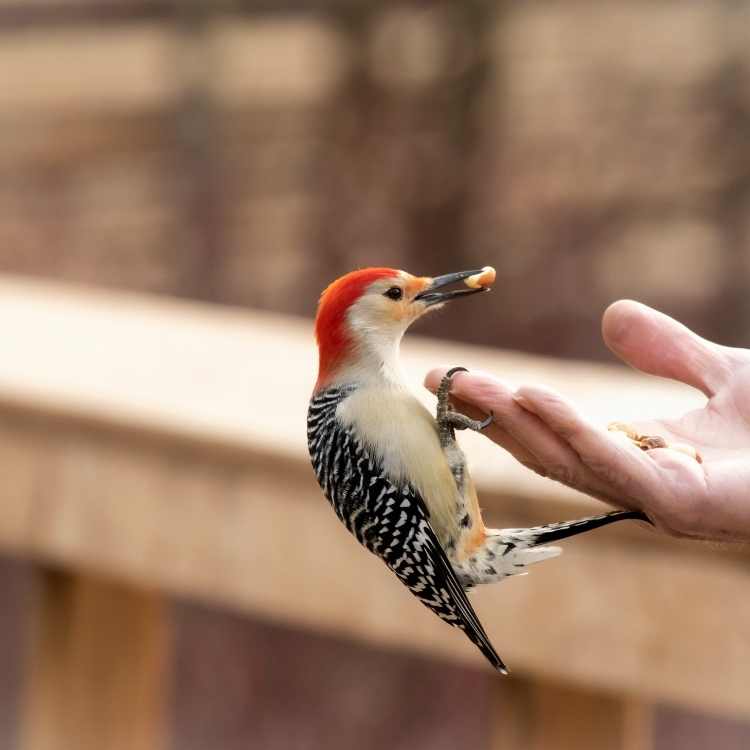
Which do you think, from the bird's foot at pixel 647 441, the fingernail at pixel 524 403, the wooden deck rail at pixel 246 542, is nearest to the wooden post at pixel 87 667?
the wooden deck rail at pixel 246 542

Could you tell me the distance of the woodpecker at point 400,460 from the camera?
2.33 metres

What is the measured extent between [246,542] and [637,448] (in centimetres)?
147

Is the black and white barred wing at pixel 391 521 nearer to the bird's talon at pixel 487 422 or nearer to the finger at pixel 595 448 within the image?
the bird's talon at pixel 487 422

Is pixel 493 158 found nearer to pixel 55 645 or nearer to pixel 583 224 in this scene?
pixel 583 224

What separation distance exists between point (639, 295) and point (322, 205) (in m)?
2.08

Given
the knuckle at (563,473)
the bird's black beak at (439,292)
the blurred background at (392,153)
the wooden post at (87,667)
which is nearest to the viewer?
the knuckle at (563,473)

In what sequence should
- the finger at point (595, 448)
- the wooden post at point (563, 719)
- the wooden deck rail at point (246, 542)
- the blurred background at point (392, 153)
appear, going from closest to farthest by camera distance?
1. the finger at point (595, 448)
2. the wooden deck rail at point (246, 542)
3. the wooden post at point (563, 719)
4. the blurred background at point (392, 153)

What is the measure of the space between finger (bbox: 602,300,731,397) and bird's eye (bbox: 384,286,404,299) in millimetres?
398

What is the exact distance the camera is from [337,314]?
2453 millimetres

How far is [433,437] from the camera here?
2438 mm

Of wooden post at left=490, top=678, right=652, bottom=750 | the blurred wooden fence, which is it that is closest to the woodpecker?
wooden post at left=490, top=678, right=652, bottom=750

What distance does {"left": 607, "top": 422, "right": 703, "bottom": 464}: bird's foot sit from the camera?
2.40 metres

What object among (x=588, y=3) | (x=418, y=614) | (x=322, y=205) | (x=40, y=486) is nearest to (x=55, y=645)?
(x=40, y=486)

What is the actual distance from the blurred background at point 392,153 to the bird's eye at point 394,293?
5891 mm
